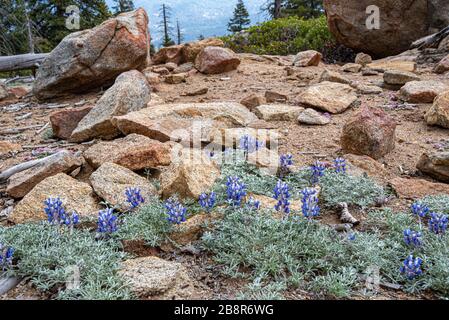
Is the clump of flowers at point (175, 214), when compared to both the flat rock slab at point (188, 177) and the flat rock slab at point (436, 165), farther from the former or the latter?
the flat rock slab at point (436, 165)

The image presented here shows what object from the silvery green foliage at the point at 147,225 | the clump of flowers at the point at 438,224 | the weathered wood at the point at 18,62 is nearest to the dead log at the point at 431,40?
the clump of flowers at the point at 438,224

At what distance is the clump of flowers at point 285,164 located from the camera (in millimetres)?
4480

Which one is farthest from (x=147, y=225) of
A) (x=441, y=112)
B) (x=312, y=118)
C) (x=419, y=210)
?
(x=441, y=112)

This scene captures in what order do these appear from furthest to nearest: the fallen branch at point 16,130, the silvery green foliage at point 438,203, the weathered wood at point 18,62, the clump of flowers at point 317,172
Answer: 1. the weathered wood at point 18,62
2. the fallen branch at point 16,130
3. the clump of flowers at point 317,172
4. the silvery green foliage at point 438,203

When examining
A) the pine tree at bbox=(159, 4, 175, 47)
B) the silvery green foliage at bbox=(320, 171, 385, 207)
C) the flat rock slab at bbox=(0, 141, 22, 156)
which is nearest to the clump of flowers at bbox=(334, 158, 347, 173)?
the silvery green foliage at bbox=(320, 171, 385, 207)

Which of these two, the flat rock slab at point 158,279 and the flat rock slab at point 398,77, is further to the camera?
the flat rock slab at point 398,77

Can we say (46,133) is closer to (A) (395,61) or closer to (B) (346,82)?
(B) (346,82)

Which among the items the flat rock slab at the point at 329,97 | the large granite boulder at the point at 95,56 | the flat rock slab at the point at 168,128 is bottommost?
the flat rock slab at the point at 168,128

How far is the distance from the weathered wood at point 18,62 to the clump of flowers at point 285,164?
9.30 metres

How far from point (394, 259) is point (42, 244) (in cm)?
289

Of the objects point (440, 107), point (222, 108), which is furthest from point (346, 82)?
point (222, 108)

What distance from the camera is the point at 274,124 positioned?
20.8 feet

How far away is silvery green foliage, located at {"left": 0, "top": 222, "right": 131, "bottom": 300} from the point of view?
2.67 meters
